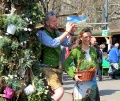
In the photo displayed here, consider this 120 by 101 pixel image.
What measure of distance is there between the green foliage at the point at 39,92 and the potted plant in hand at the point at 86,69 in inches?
36.4

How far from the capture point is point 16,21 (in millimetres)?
4445

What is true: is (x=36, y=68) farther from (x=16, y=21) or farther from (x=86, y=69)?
(x=86, y=69)

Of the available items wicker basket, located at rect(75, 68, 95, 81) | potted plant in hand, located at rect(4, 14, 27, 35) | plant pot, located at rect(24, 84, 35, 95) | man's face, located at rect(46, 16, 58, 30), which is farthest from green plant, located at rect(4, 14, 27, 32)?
wicker basket, located at rect(75, 68, 95, 81)

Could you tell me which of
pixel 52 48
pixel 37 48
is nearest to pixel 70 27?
pixel 52 48

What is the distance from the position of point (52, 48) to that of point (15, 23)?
68cm

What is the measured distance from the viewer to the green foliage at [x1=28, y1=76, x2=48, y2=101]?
4.48m

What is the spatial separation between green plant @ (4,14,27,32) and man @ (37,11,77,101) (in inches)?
15.9

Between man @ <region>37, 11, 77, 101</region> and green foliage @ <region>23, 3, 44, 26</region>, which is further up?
green foliage @ <region>23, 3, 44, 26</region>

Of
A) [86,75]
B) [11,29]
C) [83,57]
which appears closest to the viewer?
[11,29]

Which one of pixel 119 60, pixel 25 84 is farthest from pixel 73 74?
pixel 119 60

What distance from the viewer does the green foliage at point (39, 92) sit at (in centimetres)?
448

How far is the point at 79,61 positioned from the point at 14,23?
1.38m

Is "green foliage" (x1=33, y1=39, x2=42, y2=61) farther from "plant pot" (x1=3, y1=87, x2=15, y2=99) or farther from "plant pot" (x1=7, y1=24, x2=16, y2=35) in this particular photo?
"plant pot" (x1=3, y1=87, x2=15, y2=99)

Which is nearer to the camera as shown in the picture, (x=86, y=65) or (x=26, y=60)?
(x=26, y=60)
